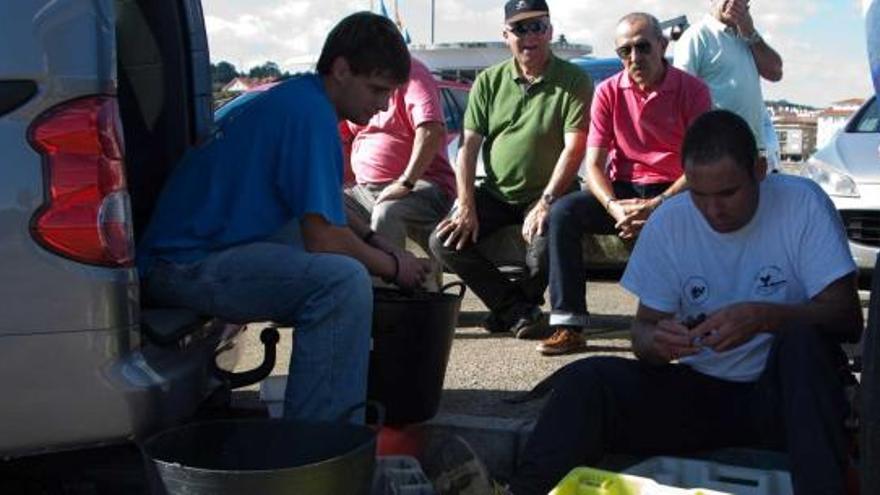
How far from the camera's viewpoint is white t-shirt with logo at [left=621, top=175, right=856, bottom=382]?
341cm

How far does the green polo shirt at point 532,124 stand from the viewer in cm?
579

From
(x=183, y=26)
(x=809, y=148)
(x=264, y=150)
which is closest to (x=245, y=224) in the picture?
(x=264, y=150)

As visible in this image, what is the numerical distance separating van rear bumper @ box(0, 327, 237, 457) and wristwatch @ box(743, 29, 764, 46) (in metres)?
4.23

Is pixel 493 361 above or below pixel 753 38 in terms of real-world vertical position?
below

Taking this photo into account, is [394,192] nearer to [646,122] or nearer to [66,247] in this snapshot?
[646,122]

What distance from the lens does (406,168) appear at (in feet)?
19.9

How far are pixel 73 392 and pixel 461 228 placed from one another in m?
3.19

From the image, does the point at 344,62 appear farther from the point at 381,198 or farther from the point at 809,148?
the point at 809,148

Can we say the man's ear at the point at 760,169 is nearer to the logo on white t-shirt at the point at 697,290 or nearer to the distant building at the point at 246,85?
the logo on white t-shirt at the point at 697,290

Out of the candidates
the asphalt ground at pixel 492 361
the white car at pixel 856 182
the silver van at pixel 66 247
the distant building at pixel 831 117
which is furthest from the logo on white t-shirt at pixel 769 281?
the distant building at pixel 831 117

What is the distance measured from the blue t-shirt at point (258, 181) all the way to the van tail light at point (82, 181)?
2.06 ft

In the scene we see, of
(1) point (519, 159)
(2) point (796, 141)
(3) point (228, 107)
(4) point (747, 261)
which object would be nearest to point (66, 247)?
(4) point (747, 261)

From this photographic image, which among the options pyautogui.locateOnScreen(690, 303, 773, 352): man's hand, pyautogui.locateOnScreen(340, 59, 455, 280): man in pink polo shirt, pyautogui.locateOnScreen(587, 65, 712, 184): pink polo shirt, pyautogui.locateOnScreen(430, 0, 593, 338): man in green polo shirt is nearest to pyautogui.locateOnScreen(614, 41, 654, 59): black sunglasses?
pyautogui.locateOnScreen(587, 65, 712, 184): pink polo shirt

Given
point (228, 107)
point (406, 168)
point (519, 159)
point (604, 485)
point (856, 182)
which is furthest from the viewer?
point (856, 182)
